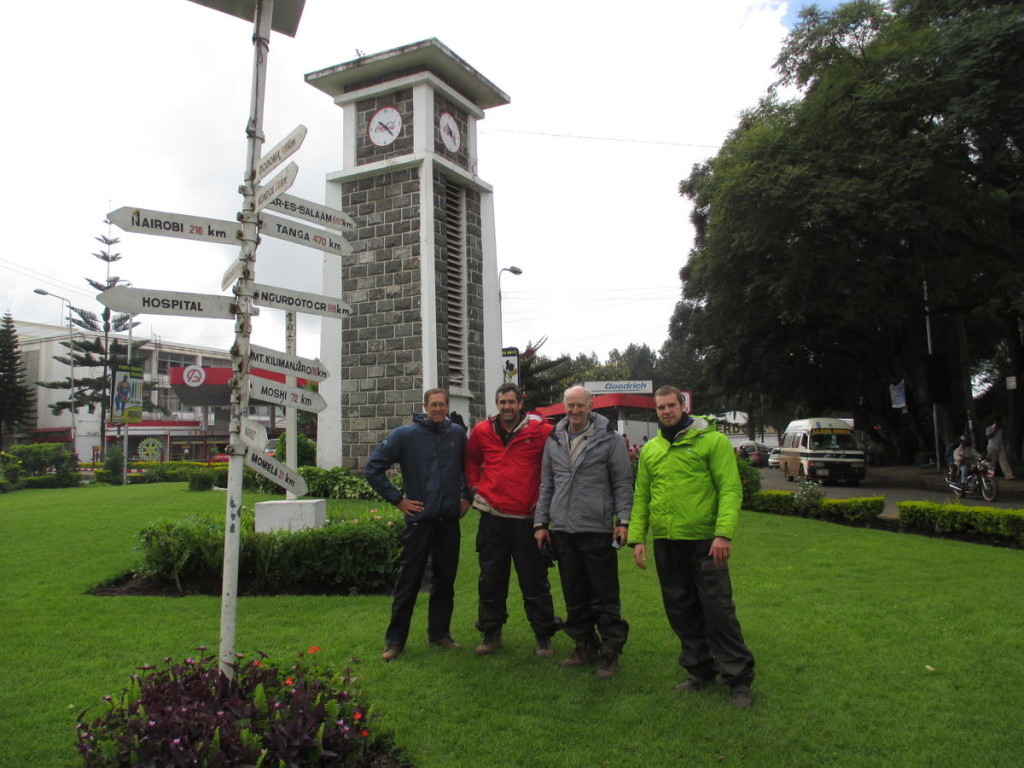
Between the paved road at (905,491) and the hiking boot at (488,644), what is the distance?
11308 millimetres

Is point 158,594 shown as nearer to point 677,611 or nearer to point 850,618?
point 677,611

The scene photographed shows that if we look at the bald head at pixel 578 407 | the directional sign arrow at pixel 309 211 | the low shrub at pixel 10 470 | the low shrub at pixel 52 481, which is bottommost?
the low shrub at pixel 52 481

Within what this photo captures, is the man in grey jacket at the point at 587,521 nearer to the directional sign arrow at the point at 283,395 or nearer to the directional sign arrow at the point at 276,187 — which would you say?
the directional sign arrow at the point at 283,395

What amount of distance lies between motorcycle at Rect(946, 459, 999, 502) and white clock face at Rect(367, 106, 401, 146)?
14.2m

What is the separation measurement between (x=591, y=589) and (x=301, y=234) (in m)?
2.87

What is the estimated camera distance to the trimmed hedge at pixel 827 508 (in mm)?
12305

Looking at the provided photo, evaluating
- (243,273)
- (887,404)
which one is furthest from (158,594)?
(887,404)

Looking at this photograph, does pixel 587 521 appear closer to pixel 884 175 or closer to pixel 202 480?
pixel 884 175

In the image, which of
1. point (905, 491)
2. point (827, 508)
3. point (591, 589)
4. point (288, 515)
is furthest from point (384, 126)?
point (905, 491)

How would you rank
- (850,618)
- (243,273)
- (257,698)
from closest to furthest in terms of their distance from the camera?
(257,698) < (243,273) < (850,618)

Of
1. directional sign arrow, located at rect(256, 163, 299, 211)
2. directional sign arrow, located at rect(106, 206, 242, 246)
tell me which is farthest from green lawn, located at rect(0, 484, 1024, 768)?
directional sign arrow, located at rect(256, 163, 299, 211)

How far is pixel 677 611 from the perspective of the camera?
15.3 ft

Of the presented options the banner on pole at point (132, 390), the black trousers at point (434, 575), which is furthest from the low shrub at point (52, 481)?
the black trousers at point (434, 575)

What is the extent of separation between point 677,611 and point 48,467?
106ft
